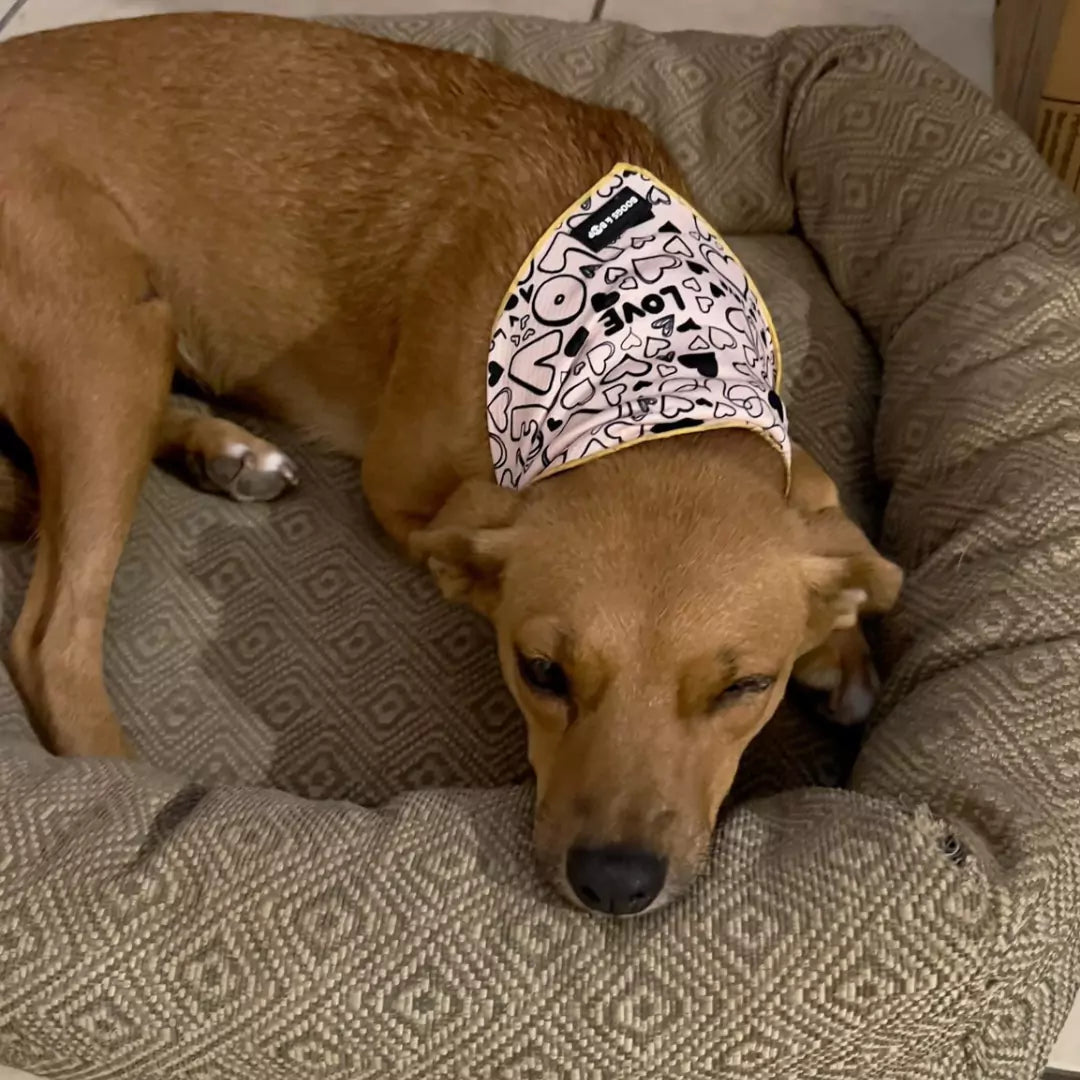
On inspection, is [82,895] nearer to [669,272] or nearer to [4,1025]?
[4,1025]

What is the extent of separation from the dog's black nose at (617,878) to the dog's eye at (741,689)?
0.24 m

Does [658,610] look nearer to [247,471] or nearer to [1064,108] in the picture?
[247,471]

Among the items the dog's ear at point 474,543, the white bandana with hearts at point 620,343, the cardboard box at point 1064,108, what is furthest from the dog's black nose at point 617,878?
Result: the cardboard box at point 1064,108

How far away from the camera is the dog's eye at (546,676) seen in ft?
5.55

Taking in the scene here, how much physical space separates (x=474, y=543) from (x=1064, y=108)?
6.32 feet

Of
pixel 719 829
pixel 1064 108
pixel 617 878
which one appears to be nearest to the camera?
pixel 617 878

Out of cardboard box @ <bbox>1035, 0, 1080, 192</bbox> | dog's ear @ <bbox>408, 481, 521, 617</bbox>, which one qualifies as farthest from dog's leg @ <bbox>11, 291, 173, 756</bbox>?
cardboard box @ <bbox>1035, 0, 1080, 192</bbox>

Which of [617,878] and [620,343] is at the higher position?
[620,343]

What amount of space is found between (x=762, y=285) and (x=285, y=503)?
1178mm

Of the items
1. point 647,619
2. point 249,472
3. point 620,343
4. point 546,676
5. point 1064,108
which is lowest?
point 249,472

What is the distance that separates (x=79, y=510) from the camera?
2.15 meters

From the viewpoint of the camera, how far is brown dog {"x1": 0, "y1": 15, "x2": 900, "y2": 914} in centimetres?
163

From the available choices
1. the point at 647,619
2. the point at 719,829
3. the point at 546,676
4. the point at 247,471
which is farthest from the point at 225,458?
the point at 719,829

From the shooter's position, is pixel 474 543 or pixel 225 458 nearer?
pixel 474 543
